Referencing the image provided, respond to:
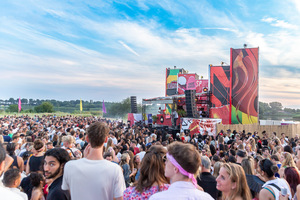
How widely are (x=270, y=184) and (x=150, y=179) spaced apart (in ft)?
6.40

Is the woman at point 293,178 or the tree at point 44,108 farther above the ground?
the tree at point 44,108

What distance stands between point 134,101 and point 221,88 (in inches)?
486

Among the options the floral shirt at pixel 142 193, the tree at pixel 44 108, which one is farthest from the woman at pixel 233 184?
the tree at pixel 44 108

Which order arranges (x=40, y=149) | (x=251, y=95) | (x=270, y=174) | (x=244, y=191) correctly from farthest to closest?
(x=251, y=95) → (x=40, y=149) → (x=270, y=174) → (x=244, y=191)

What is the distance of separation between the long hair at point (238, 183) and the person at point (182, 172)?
1.05 metres

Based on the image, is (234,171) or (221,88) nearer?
(234,171)

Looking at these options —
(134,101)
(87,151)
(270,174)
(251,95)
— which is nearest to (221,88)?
(251,95)

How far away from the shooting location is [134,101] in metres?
28.0

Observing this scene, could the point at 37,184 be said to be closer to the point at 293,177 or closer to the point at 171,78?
the point at 293,177

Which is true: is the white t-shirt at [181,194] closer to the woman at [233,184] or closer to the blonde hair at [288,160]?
the woman at [233,184]

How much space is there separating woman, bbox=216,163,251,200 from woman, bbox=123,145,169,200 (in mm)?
870

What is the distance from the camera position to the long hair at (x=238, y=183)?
8.04 ft

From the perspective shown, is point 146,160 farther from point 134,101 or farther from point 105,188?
point 134,101

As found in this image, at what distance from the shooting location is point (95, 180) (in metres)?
2.05
